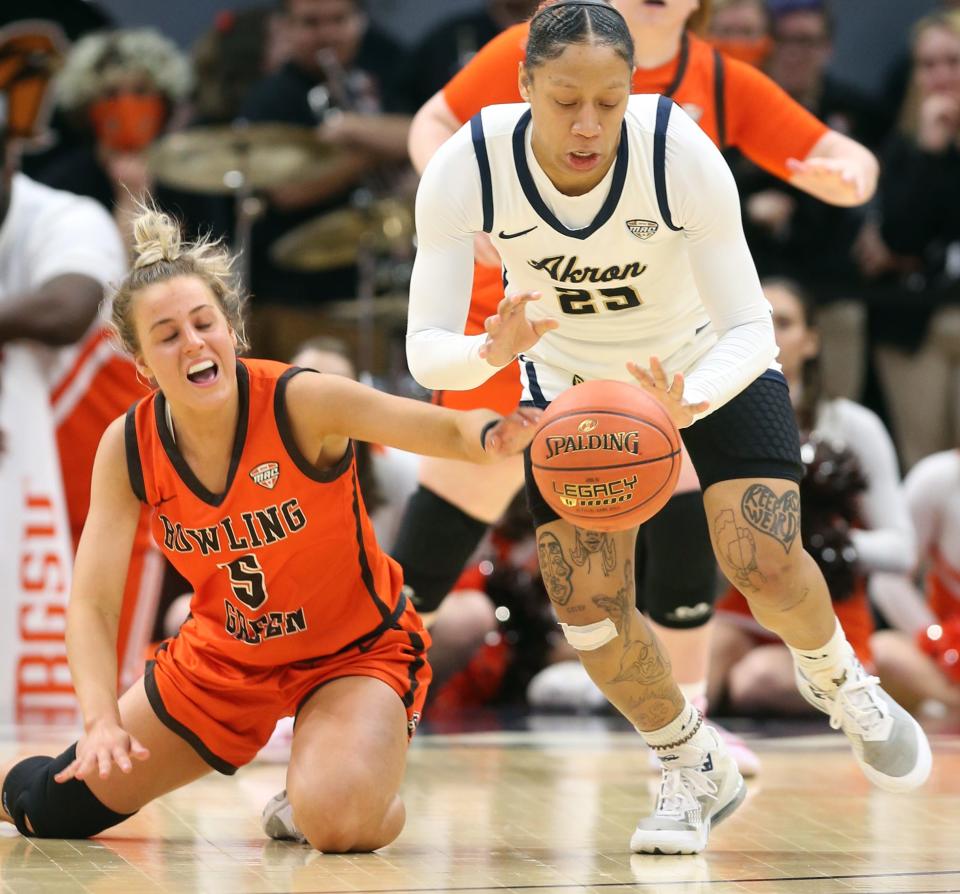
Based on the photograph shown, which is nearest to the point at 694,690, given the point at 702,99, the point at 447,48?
the point at 702,99

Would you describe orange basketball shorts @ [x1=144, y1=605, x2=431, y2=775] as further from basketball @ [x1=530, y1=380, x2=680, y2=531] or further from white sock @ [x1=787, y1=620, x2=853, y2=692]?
white sock @ [x1=787, y1=620, x2=853, y2=692]

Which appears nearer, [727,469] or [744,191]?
[727,469]

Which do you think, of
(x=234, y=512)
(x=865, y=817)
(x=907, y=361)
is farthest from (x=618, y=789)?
(x=907, y=361)

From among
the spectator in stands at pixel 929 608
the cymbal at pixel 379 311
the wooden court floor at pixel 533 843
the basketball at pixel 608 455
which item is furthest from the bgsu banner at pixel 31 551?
the basketball at pixel 608 455

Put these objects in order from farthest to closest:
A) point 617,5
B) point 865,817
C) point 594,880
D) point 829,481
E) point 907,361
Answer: point 907,361, point 829,481, point 617,5, point 865,817, point 594,880

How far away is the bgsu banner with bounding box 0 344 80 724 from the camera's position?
5.67 meters

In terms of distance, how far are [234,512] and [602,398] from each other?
0.79 m

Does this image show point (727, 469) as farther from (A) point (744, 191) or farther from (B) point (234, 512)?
(A) point (744, 191)

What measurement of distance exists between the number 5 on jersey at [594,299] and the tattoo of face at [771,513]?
17.5 inches

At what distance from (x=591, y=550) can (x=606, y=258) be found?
567 mm

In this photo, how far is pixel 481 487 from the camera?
4.12m

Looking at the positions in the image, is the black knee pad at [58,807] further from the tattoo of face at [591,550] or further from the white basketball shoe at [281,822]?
the tattoo of face at [591,550]

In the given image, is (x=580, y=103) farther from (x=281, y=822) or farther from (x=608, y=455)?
(x=281, y=822)

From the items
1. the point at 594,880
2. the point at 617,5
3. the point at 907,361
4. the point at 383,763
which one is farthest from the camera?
the point at 907,361
